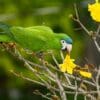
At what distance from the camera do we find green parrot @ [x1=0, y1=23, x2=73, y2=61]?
354cm

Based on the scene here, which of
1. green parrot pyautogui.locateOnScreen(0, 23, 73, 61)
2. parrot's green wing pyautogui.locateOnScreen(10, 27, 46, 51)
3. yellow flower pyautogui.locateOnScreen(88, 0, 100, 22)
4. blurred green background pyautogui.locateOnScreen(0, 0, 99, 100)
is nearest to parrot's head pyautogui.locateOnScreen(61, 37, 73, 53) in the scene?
green parrot pyautogui.locateOnScreen(0, 23, 73, 61)

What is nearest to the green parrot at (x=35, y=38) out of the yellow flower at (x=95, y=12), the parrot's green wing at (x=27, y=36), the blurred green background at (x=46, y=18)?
the parrot's green wing at (x=27, y=36)

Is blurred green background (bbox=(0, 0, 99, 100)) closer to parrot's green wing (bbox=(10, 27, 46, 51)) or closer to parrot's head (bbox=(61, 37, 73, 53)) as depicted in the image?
parrot's head (bbox=(61, 37, 73, 53))

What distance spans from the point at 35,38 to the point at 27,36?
0.13 m

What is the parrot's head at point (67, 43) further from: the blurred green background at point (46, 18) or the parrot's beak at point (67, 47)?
the blurred green background at point (46, 18)

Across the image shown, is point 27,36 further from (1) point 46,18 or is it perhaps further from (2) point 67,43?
(1) point 46,18

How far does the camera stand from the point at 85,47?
22.5 ft

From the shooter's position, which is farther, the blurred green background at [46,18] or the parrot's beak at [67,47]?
the blurred green background at [46,18]

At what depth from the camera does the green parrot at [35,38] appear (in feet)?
11.6

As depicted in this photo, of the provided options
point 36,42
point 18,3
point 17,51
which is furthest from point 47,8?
point 17,51

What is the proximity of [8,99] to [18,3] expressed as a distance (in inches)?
46.0

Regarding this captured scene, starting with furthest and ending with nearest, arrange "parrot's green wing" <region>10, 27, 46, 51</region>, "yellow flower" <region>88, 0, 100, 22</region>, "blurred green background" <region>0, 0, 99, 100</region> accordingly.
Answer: "blurred green background" <region>0, 0, 99, 100</region>
"parrot's green wing" <region>10, 27, 46, 51</region>
"yellow flower" <region>88, 0, 100, 22</region>

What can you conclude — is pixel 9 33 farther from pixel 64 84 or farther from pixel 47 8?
pixel 47 8

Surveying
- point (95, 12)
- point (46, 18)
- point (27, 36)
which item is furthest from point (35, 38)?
point (46, 18)
